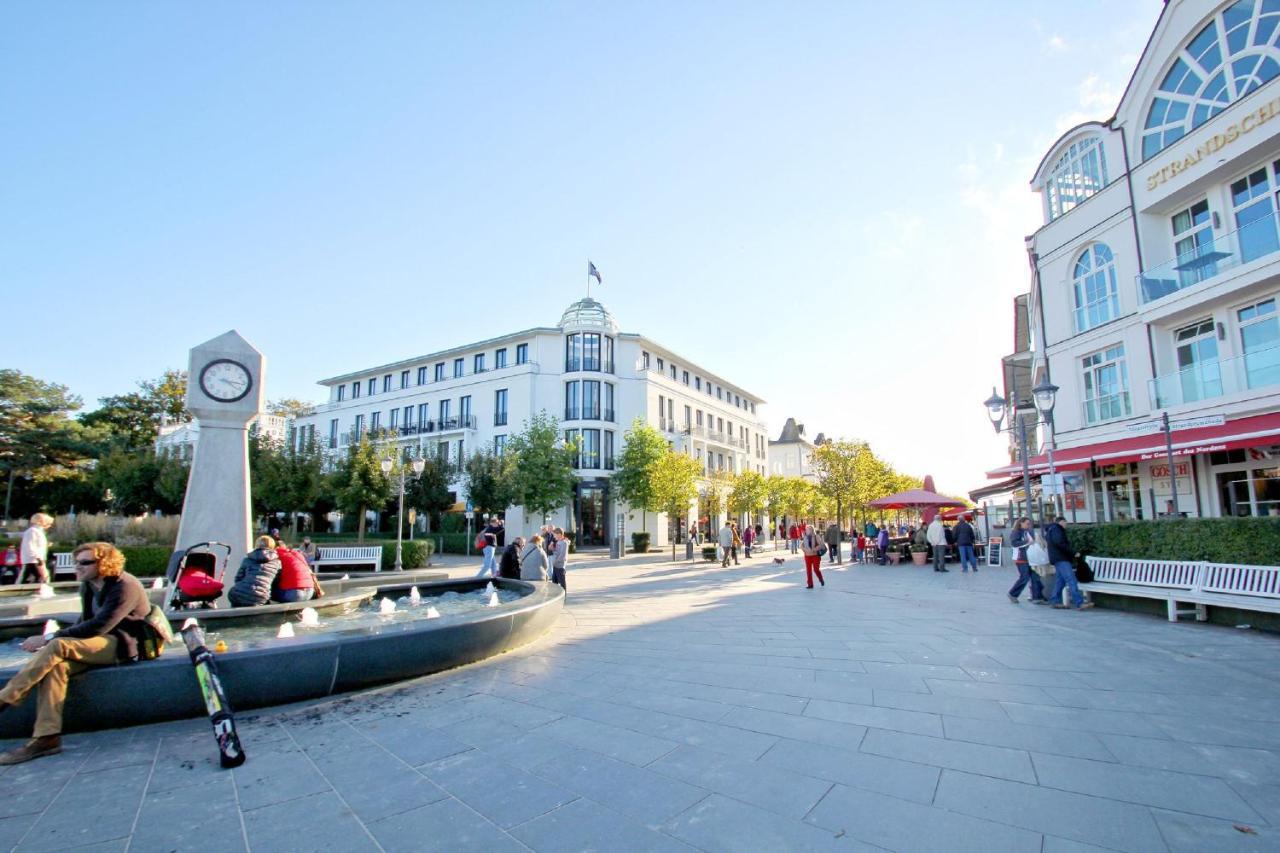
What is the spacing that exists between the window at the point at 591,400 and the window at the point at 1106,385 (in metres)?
27.4

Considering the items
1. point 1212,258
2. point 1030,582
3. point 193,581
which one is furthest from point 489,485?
point 1212,258

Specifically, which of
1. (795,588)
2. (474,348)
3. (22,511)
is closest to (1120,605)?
(795,588)

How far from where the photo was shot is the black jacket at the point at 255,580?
7.75m

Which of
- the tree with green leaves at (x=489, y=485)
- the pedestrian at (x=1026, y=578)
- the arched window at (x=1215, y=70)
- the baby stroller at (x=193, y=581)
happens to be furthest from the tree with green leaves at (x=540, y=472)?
the arched window at (x=1215, y=70)

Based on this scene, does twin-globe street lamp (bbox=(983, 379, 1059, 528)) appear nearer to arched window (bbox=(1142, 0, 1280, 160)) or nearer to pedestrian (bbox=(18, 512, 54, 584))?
arched window (bbox=(1142, 0, 1280, 160))

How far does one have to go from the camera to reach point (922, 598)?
1268 centimetres

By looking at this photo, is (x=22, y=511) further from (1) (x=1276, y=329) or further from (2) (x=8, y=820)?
(1) (x=1276, y=329)

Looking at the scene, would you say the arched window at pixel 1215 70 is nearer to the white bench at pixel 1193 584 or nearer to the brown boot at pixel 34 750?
the white bench at pixel 1193 584

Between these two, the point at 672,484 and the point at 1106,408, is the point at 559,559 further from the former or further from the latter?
the point at 672,484

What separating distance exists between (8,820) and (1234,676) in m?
9.36

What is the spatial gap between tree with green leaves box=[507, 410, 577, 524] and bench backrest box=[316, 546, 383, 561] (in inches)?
411

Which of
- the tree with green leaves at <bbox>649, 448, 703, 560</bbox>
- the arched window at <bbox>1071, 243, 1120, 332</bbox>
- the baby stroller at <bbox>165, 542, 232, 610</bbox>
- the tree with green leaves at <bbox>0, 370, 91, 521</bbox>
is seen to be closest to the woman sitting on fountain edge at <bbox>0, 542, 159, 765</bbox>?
the baby stroller at <bbox>165, 542, 232, 610</bbox>

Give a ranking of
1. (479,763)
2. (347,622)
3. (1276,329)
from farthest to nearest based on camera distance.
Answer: (1276,329) < (347,622) < (479,763)

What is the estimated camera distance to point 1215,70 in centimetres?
1586
